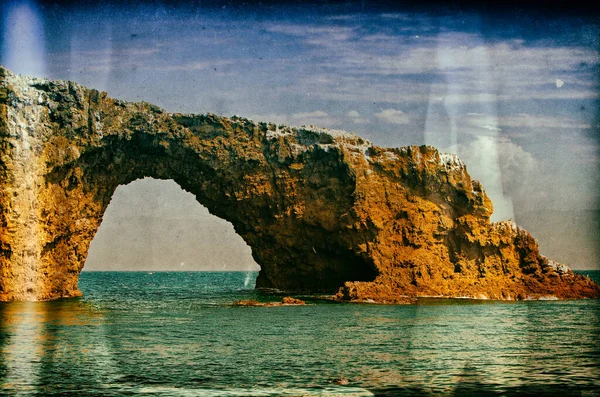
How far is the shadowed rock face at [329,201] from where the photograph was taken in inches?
1542

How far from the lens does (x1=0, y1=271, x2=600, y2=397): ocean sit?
51.6 ft

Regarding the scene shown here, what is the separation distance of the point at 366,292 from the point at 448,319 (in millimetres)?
9202

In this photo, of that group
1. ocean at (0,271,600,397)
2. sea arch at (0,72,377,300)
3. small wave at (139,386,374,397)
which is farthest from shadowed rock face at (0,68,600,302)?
small wave at (139,386,374,397)

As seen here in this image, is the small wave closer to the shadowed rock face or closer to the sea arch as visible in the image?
the sea arch

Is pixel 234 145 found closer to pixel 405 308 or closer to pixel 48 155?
pixel 48 155

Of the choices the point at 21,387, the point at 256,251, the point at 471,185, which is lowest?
the point at 21,387

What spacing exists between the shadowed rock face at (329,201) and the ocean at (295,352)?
7469mm

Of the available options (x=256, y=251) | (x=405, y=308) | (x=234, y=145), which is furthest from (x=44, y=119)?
(x=405, y=308)

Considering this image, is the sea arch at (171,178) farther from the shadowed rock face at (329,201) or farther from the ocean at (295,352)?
the ocean at (295,352)

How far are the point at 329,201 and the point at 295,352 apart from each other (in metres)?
22.7

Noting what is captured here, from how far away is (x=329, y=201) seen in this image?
140ft

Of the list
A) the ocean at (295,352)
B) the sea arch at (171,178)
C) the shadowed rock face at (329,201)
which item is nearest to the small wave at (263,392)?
the ocean at (295,352)

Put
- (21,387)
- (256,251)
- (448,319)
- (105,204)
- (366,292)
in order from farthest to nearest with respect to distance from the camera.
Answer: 1. (256,251)
2. (105,204)
3. (366,292)
4. (448,319)
5. (21,387)

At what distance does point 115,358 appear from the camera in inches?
753
